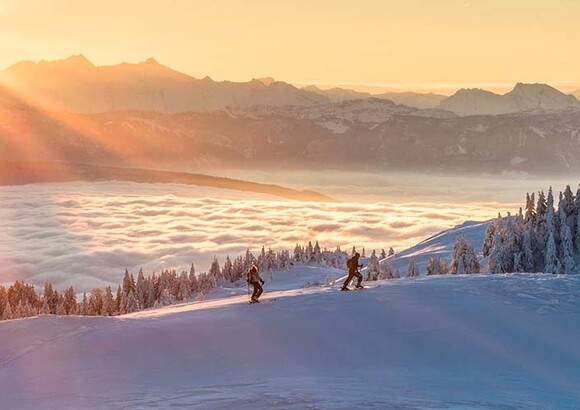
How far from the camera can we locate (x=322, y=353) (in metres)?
24.6

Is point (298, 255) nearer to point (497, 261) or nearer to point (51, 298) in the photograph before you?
point (51, 298)

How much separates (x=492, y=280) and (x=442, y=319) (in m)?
8.64

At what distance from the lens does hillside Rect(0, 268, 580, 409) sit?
19484mm

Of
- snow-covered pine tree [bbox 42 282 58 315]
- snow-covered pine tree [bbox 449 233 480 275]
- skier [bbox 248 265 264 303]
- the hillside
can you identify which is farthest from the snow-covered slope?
the hillside

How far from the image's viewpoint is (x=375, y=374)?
21.9m

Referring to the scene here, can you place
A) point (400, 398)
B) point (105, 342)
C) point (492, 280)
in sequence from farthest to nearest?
A: point (492, 280) → point (105, 342) → point (400, 398)

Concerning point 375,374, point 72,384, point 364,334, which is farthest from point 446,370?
point 72,384

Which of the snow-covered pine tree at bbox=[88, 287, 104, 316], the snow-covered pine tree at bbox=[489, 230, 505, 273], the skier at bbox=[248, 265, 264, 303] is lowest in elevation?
the snow-covered pine tree at bbox=[88, 287, 104, 316]

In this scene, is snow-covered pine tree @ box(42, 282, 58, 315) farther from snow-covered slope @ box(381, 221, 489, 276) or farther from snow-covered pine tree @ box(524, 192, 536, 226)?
snow-covered pine tree @ box(524, 192, 536, 226)

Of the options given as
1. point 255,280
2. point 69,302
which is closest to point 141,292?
point 69,302

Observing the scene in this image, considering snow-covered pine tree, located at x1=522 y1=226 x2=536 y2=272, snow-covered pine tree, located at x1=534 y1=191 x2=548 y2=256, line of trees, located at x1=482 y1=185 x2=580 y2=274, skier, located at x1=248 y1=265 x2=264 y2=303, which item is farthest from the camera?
snow-covered pine tree, located at x1=534 y1=191 x2=548 y2=256

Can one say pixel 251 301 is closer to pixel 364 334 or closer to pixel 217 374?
pixel 364 334

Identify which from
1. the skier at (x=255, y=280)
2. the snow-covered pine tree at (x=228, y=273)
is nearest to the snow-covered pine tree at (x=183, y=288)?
the snow-covered pine tree at (x=228, y=273)

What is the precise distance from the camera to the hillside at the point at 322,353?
63.9 feet
